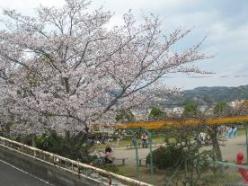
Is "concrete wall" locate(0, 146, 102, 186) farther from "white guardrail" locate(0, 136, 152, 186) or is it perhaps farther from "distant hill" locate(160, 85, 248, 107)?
"distant hill" locate(160, 85, 248, 107)

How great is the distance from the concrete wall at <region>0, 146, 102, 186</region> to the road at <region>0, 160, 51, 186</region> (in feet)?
0.71

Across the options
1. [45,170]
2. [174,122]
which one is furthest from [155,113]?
[45,170]

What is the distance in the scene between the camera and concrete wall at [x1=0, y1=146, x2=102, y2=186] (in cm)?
1363

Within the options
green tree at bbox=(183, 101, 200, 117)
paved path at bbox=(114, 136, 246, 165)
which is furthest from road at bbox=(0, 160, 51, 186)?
paved path at bbox=(114, 136, 246, 165)

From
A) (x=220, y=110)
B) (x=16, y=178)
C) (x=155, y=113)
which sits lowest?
(x=16, y=178)

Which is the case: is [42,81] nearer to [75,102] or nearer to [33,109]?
[33,109]

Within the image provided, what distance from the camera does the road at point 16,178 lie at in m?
14.9

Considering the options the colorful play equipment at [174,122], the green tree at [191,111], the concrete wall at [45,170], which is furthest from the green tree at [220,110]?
the concrete wall at [45,170]

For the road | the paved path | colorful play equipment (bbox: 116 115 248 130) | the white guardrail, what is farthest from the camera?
the paved path

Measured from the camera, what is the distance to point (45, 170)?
15.7 metres

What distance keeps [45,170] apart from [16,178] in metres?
0.89

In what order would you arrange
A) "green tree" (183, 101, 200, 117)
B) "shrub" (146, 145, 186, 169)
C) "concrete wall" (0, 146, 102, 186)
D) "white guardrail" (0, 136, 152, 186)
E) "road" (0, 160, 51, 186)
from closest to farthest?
"white guardrail" (0, 136, 152, 186) < "concrete wall" (0, 146, 102, 186) < "road" (0, 160, 51, 186) < "green tree" (183, 101, 200, 117) < "shrub" (146, 145, 186, 169)

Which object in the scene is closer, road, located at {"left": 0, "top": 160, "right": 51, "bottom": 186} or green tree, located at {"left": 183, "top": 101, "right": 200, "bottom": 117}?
road, located at {"left": 0, "top": 160, "right": 51, "bottom": 186}

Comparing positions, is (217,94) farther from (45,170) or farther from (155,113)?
(45,170)
